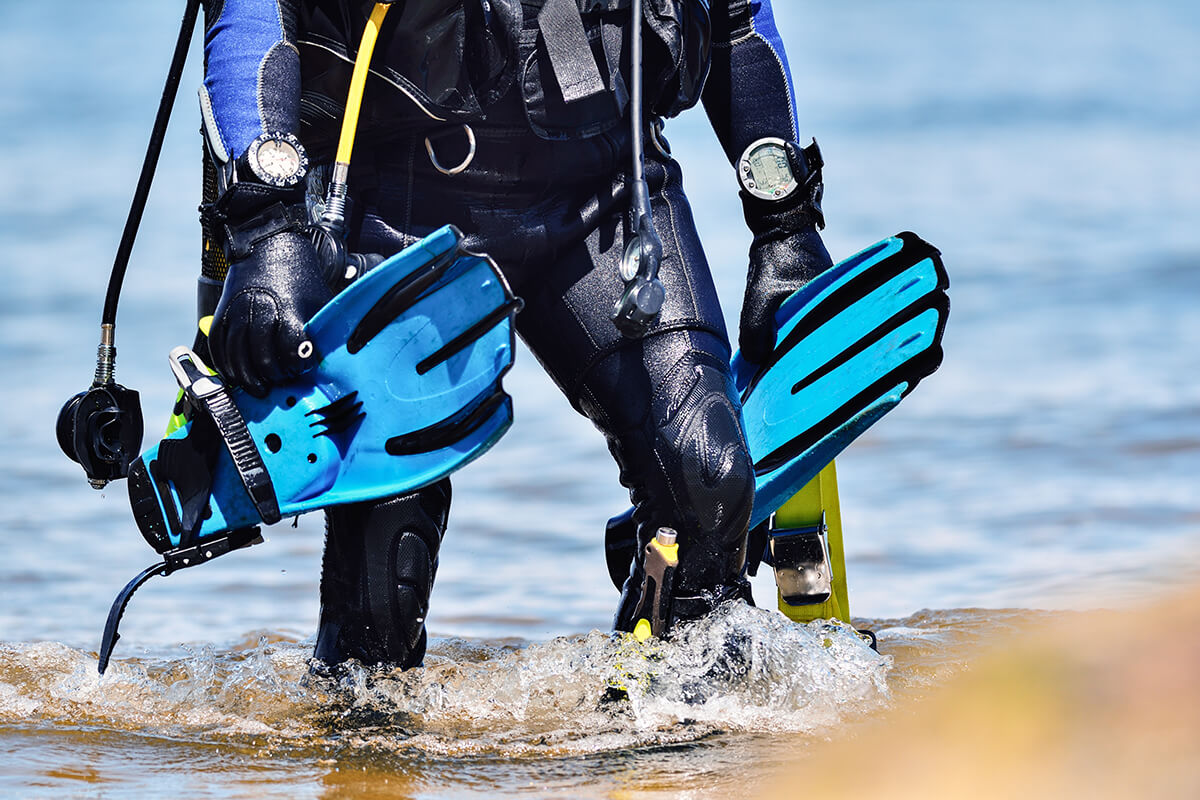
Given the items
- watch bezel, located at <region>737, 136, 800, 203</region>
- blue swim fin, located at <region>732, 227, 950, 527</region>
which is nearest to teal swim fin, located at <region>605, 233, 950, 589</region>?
blue swim fin, located at <region>732, 227, 950, 527</region>

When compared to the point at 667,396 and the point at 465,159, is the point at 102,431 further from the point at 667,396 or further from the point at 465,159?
the point at 667,396

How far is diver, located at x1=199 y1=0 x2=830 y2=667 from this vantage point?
263 cm

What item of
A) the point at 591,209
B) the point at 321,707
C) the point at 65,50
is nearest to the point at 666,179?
the point at 591,209

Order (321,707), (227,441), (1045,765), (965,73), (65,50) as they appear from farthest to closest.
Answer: (65,50), (965,73), (321,707), (227,441), (1045,765)

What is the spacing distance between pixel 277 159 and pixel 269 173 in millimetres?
26

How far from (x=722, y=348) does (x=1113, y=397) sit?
4.13 m

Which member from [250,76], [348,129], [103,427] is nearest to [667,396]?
[348,129]

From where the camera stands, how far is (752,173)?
314 cm

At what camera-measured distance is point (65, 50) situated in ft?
62.3

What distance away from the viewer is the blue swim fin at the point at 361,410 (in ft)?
8.42

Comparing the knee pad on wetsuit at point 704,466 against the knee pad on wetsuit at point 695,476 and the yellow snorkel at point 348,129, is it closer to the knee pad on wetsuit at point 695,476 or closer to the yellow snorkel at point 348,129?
the knee pad on wetsuit at point 695,476

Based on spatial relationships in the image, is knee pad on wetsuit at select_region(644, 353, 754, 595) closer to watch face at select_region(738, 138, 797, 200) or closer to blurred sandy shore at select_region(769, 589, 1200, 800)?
watch face at select_region(738, 138, 797, 200)

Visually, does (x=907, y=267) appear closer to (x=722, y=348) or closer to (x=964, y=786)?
(x=722, y=348)

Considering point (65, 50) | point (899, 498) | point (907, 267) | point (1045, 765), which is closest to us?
point (1045, 765)
